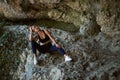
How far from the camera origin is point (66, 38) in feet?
26.0

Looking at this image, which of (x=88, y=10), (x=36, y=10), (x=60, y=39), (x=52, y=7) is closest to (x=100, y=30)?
(x=88, y=10)

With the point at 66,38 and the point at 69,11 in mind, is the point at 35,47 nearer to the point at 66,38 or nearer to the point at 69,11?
the point at 66,38

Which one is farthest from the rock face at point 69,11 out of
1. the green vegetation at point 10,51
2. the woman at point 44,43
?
the woman at point 44,43

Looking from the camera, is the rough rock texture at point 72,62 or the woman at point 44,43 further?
the woman at point 44,43

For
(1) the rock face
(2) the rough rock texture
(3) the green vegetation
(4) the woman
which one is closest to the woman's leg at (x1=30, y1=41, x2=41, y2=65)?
(4) the woman

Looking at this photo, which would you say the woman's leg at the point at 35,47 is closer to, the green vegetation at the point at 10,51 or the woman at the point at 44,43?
the woman at the point at 44,43

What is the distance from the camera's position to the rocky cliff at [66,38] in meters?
6.73

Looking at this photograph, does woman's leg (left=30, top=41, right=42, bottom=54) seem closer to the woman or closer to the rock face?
the woman

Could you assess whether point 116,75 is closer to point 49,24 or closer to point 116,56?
point 116,56

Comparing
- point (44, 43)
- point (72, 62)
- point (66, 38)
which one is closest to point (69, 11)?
point (66, 38)

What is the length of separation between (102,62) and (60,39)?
169 cm

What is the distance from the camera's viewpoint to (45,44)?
23.0 ft

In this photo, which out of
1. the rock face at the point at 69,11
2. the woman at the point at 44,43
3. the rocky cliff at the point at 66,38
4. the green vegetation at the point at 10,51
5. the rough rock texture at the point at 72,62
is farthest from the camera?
the green vegetation at the point at 10,51

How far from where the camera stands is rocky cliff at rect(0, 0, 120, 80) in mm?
6734
